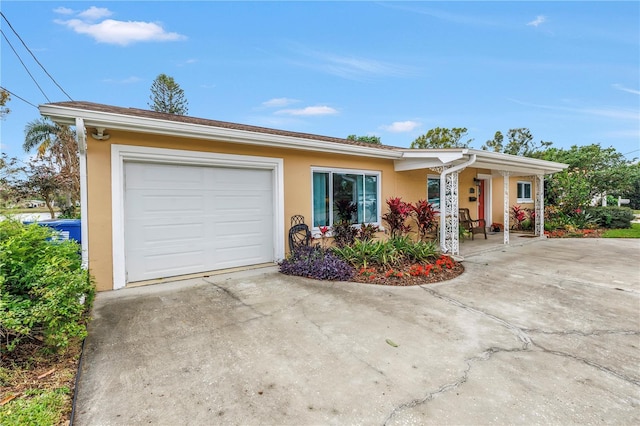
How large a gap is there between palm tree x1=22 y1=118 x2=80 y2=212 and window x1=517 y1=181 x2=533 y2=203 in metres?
20.5

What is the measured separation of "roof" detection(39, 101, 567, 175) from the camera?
429cm

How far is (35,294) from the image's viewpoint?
2.65 meters

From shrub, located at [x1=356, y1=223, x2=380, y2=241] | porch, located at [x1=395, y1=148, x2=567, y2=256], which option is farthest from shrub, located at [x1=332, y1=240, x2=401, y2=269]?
porch, located at [x1=395, y1=148, x2=567, y2=256]

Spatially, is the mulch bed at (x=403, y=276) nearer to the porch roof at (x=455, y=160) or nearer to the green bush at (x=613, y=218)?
the porch roof at (x=455, y=160)

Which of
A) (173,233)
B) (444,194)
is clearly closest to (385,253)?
(444,194)

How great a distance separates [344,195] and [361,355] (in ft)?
16.6

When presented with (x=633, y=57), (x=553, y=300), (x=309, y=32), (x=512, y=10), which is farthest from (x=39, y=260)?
(x=633, y=57)

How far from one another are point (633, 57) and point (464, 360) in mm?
15546

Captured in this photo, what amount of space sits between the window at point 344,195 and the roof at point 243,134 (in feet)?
2.03

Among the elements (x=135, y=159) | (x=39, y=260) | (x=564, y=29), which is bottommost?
(x=39, y=260)

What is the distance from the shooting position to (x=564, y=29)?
362 inches

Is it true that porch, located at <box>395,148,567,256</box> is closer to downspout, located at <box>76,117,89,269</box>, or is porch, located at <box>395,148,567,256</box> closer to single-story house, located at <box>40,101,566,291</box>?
single-story house, located at <box>40,101,566,291</box>

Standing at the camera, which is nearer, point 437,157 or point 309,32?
point 437,157

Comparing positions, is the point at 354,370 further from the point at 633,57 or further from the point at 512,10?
the point at 633,57
